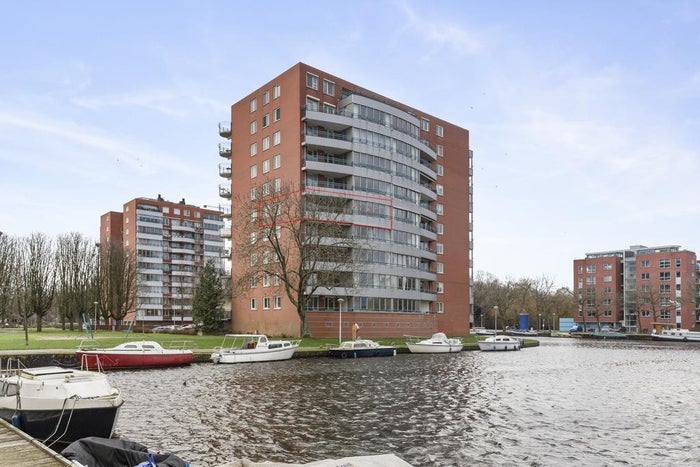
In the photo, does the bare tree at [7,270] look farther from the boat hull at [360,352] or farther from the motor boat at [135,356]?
the boat hull at [360,352]

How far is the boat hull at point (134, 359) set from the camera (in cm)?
4347

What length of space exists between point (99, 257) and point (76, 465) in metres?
106

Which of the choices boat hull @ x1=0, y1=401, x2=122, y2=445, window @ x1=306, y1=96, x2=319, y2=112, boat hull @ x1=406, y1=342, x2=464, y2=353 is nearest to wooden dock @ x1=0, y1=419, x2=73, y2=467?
boat hull @ x1=0, y1=401, x2=122, y2=445

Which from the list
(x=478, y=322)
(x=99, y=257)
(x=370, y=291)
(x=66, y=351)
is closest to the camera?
(x=66, y=351)

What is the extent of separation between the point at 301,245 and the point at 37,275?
56.4 metres

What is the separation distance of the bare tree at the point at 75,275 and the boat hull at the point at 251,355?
63.5 metres

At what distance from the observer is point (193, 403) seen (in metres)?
28.5

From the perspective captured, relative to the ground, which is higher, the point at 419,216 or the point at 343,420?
the point at 419,216

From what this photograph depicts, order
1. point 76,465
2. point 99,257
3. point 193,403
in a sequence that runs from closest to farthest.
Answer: point 76,465 < point 193,403 < point 99,257

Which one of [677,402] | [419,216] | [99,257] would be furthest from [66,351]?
[99,257]

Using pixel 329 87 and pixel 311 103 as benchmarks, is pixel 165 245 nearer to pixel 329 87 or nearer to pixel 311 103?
pixel 329 87

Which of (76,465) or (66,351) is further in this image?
(66,351)

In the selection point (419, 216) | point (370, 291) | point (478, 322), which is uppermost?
point (419, 216)

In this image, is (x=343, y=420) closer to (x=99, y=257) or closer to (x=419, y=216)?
(x=419, y=216)
